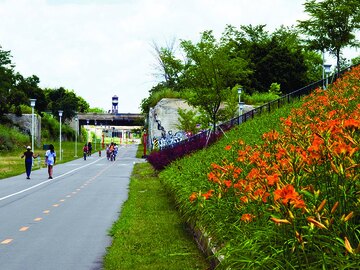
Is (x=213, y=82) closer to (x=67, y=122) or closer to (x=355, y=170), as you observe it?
(x=355, y=170)

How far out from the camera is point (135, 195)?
64.6 ft

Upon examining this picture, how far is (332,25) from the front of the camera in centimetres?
4122

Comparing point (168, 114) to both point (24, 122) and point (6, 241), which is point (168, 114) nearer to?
point (24, 122)

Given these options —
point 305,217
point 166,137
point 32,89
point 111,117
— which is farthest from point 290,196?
point 111,117

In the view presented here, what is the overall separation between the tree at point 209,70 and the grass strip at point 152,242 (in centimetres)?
1480

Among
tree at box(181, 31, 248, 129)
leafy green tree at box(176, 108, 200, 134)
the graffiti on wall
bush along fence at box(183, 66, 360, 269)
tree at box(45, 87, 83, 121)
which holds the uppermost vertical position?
tree at box(45, 87, 83, 121)

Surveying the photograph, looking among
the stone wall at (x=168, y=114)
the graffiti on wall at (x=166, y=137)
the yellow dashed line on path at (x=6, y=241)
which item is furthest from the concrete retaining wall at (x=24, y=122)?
the yellow dashed line on path at (x=6, y=241)

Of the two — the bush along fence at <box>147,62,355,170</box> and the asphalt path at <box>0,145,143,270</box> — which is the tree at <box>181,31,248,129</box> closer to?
the bush along fence at <box>147,62,355,170</box>

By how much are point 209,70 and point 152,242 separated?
20291mm

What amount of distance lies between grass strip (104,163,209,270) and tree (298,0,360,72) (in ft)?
94.1

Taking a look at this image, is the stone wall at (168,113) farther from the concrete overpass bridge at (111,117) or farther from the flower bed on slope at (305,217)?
the concrete overpass bridge at (111,117)

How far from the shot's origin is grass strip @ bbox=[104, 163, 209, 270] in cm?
822

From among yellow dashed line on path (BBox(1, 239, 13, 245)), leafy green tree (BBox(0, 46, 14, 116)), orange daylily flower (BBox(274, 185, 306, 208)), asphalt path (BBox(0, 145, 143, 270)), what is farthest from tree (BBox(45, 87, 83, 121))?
orange daylily flower (BBox(274, 185, 306, 208))

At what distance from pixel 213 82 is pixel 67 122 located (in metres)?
102
